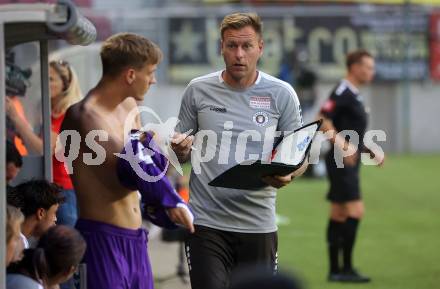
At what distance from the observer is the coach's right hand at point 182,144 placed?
6.37 m

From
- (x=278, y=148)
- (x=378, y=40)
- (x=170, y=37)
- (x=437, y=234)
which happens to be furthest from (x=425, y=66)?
(x=278, y=148)

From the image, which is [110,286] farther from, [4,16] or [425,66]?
[425,66]

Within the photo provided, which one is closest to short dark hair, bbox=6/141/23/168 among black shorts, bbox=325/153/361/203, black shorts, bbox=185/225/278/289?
black shorts, bbox=185/225/278/289

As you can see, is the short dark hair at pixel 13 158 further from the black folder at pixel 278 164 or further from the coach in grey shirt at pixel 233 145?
the black folder at pixel 278 164

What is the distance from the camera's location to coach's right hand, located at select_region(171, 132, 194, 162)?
6367mm

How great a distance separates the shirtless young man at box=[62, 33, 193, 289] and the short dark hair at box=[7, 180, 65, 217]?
244 mm

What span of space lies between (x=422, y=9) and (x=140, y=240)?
23.4 m

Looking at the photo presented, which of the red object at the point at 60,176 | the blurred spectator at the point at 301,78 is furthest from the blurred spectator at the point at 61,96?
the blurred spectator at the point at 301,78

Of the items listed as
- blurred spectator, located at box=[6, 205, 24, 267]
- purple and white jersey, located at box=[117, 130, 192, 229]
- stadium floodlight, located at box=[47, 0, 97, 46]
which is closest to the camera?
stadium floodlight, located at box=[47, 0, 97, 46]

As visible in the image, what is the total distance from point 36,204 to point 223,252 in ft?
3.83

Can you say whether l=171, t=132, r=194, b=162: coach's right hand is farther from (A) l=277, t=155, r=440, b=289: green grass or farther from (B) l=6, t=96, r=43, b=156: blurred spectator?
(B) l=6, t=96, r=43, b=156: blurred spectator

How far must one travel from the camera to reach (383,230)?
612 inches

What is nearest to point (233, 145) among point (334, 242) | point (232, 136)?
point (232, 136)

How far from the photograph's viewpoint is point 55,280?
17.6 ft
